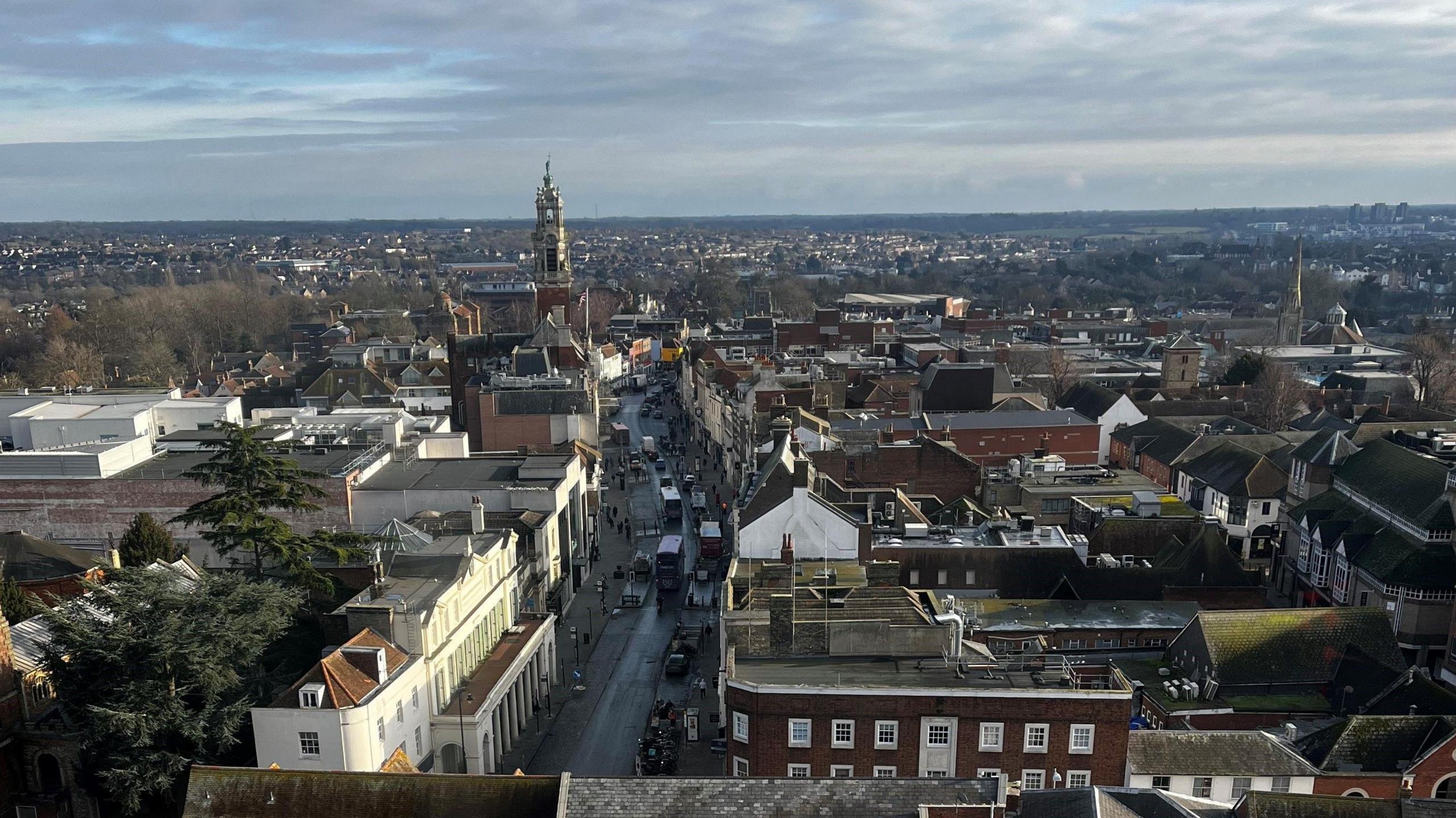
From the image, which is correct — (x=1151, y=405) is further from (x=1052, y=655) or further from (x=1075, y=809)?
(x=1075, y=809)

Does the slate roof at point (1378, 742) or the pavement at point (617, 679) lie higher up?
the slate roof at point (1378, 742)

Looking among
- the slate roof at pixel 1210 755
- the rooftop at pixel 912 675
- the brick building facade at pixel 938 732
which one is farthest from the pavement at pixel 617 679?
the slate roof at pixel 1210 755

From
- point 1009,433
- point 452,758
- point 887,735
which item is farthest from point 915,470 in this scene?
point 452,758

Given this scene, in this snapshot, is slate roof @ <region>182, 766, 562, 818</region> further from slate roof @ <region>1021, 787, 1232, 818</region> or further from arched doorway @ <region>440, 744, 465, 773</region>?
arched doorway @ <region>440, 744, 465, 773</region>

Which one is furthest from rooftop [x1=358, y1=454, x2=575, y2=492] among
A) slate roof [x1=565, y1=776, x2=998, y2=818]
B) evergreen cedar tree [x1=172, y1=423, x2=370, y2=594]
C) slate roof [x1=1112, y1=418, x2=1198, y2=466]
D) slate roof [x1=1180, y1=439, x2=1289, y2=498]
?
slate roof [x1=1112, y1=418, x2=1198, y2=466]

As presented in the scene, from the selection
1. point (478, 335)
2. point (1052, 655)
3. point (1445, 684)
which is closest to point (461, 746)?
point (1052, 655)

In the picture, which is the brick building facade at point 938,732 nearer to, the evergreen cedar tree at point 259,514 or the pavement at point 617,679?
the pavement at point 617,679

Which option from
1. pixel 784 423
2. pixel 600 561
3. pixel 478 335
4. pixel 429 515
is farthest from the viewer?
pixel 478 335
